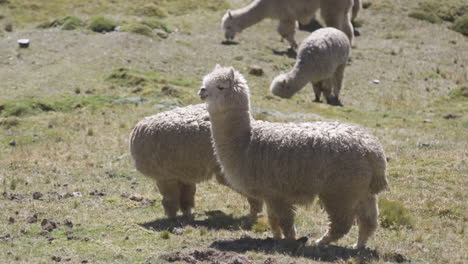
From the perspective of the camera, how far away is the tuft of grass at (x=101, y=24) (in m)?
39.8

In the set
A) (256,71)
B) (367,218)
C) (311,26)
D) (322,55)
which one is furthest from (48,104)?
(311,26)

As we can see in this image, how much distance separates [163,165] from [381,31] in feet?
121

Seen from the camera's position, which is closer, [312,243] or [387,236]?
[312,243]

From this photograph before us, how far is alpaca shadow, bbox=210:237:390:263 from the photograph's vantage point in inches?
358

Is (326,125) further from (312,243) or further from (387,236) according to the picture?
(387,236)

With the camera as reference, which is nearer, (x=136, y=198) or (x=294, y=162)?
(x=294, y=162)

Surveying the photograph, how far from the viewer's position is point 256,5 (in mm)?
40125

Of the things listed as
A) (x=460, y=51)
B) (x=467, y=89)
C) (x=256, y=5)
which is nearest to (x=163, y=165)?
(x=467, y=89)

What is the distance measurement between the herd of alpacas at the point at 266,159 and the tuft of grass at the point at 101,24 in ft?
94.4

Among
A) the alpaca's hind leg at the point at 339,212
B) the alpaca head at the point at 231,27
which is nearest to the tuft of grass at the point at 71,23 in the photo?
the alpaca head at the point at 231,27

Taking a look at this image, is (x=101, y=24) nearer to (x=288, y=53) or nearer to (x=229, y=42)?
(x=229, y=42)

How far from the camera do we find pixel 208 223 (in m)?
11.6

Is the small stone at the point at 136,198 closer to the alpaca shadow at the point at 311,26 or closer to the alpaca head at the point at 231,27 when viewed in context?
the alpaca head at the point at 231,27

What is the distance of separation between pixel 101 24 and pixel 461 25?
2404 centimetres
